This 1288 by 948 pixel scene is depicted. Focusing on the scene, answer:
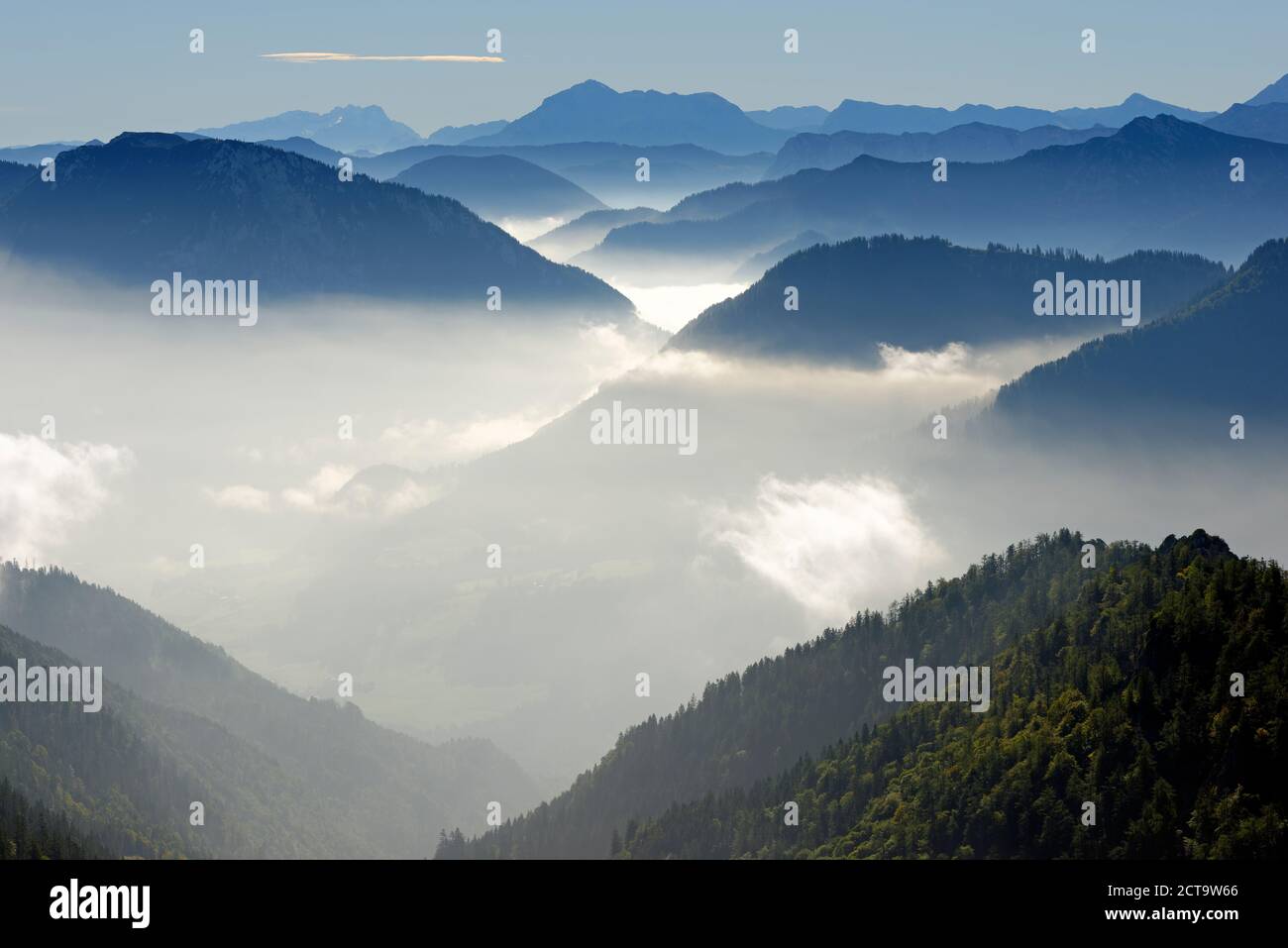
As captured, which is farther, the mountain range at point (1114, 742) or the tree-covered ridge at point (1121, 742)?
the mountain range at point (1114, 742)

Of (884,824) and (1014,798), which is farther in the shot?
(884,824)

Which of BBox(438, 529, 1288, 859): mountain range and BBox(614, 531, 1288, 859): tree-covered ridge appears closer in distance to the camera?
BBox(614, 531, 1288, 859): tree-covered ridge

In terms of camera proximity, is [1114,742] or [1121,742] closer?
[1121,742]

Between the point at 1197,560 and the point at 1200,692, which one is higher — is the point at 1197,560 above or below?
above
